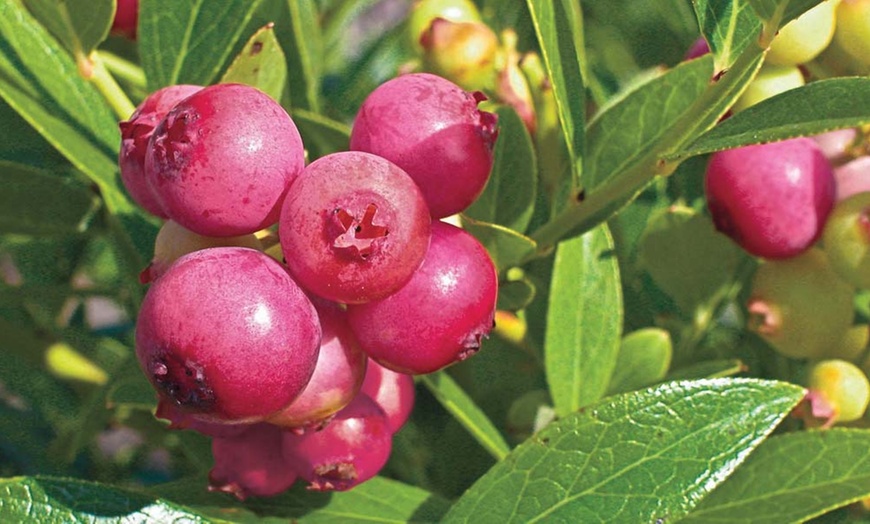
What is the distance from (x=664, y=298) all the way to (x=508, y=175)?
0.58 m

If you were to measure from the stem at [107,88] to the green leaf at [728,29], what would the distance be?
599mm

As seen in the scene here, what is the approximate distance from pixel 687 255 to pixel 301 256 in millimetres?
Answer: 672

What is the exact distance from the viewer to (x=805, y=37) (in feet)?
3.61

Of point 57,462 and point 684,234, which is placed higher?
point 684,234

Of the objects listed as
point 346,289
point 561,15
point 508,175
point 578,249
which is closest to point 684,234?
point 578,249

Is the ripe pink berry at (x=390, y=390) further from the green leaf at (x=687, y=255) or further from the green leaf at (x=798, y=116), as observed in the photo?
the green leaf at (x=687, y=255)

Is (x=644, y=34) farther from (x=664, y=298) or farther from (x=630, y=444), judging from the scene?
(x=630, y=444)

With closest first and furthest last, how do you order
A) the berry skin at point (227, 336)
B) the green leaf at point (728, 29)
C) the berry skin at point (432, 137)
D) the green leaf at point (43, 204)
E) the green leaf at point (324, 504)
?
1. the berry skin at point (227, 336)
2. the berry skin at point (432, 137)
3. the green leaf at point (728, 29)
4. the green leaf at point (324, 504)
5. the green leaf at point (43, 204)

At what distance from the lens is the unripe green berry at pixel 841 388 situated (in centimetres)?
111

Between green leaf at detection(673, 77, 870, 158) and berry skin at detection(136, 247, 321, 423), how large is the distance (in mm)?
356

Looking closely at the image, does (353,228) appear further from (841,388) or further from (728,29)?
(841,388)

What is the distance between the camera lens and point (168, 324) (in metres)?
0.74

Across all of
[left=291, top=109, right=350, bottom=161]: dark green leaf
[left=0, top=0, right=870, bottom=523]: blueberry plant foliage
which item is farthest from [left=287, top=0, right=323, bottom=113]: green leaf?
[left=291, top=109, right=350, bottom=161]: dark green leaf

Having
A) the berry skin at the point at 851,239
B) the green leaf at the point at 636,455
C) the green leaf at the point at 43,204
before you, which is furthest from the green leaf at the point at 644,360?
the green leaf at the point at 43,204
